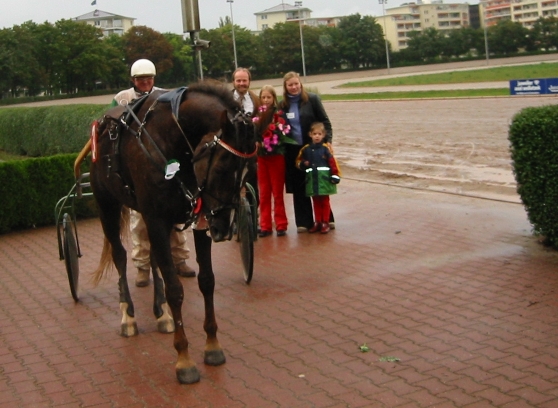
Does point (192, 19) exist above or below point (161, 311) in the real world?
above

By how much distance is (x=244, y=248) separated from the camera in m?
7.84

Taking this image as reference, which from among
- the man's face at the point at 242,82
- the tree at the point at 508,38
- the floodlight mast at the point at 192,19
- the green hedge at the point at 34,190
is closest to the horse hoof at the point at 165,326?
the man's face at the point at 242,82

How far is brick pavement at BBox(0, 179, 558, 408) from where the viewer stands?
5066 millimetres

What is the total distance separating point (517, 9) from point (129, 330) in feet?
544

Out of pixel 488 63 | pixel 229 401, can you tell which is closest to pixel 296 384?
pixel 229 401

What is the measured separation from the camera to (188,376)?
530 centimetres

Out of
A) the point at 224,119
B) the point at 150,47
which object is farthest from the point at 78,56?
the point at 224,119

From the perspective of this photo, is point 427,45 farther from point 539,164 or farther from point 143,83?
point 143,83

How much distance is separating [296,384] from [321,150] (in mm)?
4919

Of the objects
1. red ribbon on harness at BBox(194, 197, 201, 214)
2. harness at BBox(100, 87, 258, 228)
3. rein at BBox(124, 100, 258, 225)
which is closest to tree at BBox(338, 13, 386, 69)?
harness at BBox(100, 87, 258, 228)

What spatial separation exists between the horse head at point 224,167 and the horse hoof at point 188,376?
1027 millimetres

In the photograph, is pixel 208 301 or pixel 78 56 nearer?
pixel 208 301

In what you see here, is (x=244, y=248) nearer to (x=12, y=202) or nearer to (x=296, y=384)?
(x=296, y=384)

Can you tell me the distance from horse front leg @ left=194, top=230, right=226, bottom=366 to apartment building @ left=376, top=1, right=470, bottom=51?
14023 centimetres
